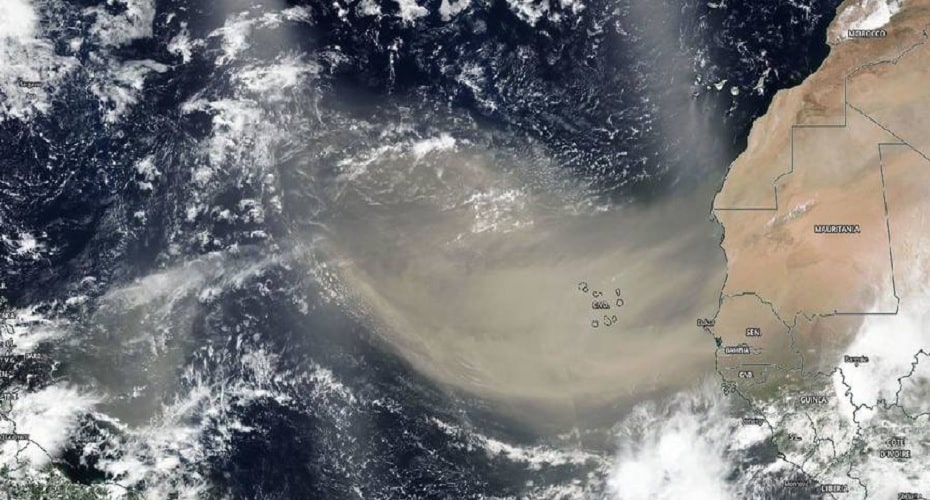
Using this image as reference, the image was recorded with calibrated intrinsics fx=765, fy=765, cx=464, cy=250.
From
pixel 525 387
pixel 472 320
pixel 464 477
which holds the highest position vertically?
pixel 472 320

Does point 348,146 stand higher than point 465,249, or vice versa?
point 348,146

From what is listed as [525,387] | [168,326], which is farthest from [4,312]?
[525,387]

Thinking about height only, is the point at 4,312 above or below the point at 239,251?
below

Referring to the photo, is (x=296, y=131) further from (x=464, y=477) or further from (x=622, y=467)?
(x=622, y=467)

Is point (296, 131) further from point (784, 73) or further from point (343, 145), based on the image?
point (784, 73)

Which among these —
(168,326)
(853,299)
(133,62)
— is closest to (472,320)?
(168,326)

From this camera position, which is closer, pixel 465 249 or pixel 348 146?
pixel 465 249
